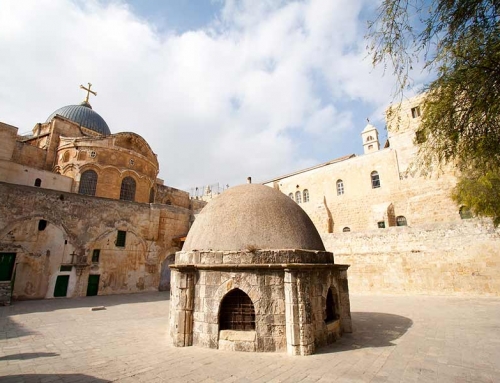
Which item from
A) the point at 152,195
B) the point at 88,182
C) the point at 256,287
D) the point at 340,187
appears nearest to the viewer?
the point at 256,287

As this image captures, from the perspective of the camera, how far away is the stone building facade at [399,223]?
41.4 ft

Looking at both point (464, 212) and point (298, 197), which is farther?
point (298, 197)

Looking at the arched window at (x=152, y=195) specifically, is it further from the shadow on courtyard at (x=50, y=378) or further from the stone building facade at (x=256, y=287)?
the shadow on courtyard at (x=50, y=378)

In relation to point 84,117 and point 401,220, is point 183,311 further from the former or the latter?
point 84,117

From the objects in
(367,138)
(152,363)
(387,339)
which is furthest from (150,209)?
(367,138)

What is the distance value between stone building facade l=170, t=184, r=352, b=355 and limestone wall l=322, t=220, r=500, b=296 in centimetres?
944

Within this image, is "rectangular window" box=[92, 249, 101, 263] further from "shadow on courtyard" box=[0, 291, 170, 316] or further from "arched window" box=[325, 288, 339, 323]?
"arched window" box=[325, 288, 339, 323]

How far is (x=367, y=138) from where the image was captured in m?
40.4

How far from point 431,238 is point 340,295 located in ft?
32.3

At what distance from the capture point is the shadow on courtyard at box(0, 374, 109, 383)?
4.30m

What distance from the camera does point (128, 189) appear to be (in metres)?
22.8

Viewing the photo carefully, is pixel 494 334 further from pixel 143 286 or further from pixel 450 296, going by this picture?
pixel 143 286

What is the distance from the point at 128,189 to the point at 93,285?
925 centimetres

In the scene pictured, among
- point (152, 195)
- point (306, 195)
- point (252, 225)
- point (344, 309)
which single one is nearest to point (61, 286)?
point (152, 195)
